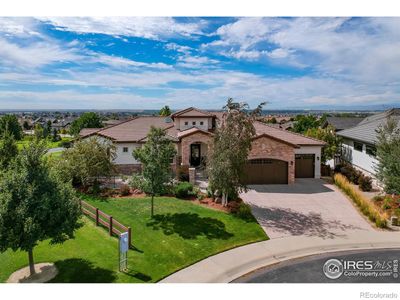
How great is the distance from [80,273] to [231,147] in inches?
387

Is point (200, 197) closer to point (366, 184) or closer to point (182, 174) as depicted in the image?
point (182, 174)

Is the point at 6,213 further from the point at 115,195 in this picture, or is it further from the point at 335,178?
the point at 335,178

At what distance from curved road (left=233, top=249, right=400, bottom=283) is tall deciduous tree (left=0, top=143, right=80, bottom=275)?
6761 mm

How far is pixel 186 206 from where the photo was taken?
18.3 metres

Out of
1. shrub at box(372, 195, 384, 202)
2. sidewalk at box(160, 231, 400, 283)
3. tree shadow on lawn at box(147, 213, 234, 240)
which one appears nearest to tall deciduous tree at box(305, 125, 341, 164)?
shrub at box(372, 195, 384, 202)

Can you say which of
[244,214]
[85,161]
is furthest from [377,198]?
[85,161]

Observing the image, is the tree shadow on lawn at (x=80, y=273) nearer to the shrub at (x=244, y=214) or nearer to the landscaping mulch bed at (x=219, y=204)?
the shrub at (x=244, y=214)

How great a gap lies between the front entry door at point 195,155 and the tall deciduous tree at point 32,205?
1889 centimetres

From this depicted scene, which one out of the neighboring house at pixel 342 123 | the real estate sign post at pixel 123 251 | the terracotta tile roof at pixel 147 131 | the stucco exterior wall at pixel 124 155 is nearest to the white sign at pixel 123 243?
the real estate sign post at pixel 123 251

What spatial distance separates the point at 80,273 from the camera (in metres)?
11.0

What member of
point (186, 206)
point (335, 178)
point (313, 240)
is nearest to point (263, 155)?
point (335, 178)

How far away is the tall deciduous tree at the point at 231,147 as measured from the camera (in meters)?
17.0

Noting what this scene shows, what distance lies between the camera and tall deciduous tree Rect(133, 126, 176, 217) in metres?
16.2

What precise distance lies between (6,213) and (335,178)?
902 inches
